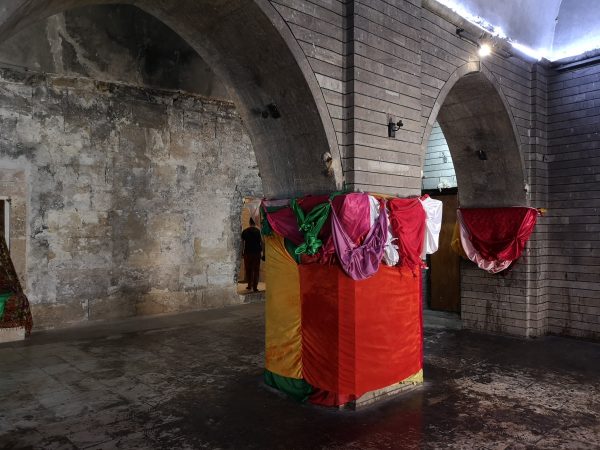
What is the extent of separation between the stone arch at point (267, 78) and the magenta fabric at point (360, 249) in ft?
2.10

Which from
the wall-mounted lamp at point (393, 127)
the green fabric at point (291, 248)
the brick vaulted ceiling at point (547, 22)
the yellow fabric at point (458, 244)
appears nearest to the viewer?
the green fabric at point (291, 248)

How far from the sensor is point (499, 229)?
8344 millimetres

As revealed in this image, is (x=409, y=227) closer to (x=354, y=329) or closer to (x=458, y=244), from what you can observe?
(x=354, y=329)

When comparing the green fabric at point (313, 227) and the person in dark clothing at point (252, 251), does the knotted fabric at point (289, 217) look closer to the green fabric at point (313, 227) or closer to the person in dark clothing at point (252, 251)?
the green fabric at point (313, 227)

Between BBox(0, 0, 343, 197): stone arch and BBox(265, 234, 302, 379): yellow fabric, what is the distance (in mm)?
819

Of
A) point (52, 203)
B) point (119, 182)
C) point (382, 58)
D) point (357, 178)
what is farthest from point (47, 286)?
point (382, 58)

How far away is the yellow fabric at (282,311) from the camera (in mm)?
5355

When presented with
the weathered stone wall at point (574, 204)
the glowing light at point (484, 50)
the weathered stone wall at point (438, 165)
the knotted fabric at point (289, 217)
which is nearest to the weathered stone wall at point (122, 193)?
the weathered stone wall at point (438, 165)

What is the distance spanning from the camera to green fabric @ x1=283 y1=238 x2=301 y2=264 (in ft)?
17.4

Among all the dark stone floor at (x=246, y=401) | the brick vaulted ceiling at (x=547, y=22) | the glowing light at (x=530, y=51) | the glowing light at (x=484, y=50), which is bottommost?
the dark stone floor at (x=246, y=401)

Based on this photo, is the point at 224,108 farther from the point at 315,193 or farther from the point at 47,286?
the point at 315,193

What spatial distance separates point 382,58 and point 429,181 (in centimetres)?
555

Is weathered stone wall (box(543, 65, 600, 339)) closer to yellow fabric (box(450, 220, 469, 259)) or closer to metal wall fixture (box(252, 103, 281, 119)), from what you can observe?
yellow fabric (box(450, 220, 469, 259))

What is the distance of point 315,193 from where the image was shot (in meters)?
5.62
